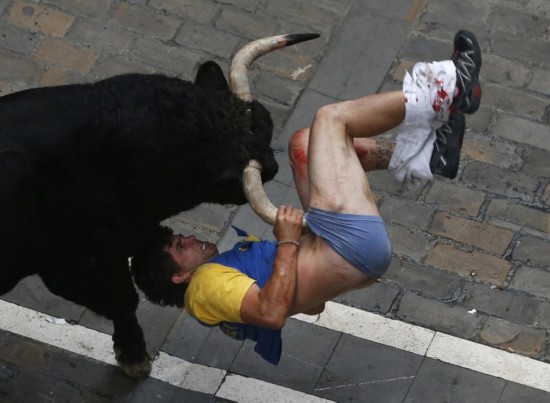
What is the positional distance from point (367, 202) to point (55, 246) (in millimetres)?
1417

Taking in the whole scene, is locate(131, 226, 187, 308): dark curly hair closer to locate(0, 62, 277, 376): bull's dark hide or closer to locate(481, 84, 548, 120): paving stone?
locate(0, 62, 277, 376): bull's dark hide

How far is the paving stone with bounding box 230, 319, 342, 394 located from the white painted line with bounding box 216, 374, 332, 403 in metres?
0.04

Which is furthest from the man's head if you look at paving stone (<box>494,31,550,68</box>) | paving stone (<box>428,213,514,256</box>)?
paving stone (<box>494,31,550,68</box>)

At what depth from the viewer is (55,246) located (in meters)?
5.29

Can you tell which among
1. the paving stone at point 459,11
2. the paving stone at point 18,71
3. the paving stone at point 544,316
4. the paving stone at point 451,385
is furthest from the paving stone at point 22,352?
the paving stone at point 459,11

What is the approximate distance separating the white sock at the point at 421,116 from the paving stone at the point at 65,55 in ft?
9.87

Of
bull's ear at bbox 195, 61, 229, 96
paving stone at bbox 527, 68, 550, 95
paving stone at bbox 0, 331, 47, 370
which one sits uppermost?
bull's ear at bbox 195, 61, 229, 96

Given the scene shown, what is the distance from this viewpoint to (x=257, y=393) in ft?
21.1

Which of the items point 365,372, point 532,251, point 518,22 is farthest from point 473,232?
point 518,22

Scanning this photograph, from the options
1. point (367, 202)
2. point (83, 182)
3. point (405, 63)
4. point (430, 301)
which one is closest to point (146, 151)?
point (83, 182)

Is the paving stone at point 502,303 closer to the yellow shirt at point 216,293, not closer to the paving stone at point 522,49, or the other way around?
the yellow shirt at point 216,293

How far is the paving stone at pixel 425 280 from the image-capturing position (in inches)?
270

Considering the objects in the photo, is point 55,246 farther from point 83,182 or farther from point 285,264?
point 285,264

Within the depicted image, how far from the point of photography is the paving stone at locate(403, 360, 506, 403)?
6410 mm
